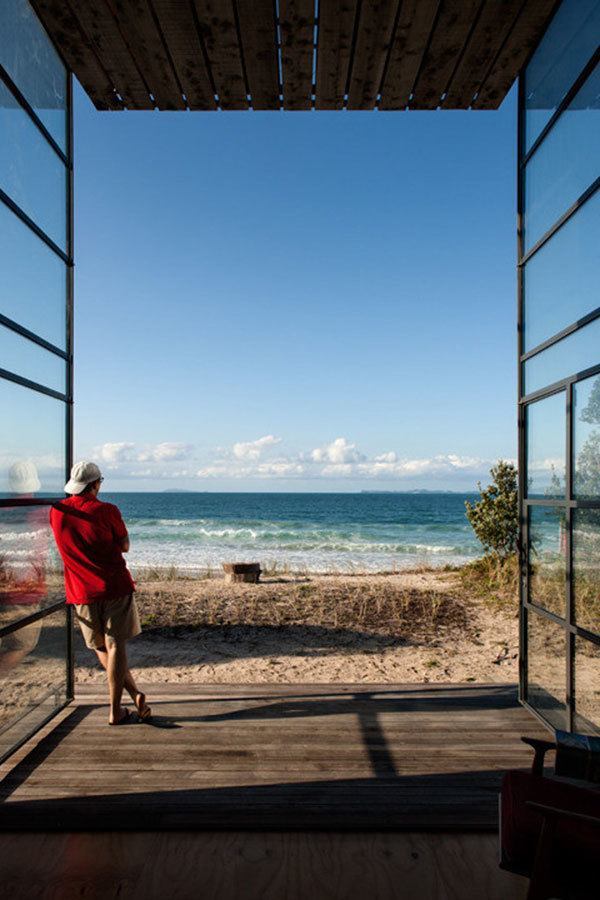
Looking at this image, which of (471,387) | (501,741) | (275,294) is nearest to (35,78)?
(501,741)

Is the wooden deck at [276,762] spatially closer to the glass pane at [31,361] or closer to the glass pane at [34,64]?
the glass pane at [31,361]

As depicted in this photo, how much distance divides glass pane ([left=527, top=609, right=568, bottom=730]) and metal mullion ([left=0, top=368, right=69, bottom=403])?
3.21m

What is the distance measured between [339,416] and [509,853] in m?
51.4

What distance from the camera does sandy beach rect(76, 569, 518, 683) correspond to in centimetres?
575

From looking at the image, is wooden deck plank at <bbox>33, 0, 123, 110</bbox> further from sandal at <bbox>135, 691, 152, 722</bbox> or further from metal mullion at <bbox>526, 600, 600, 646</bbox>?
metal mullion at <bbox>526, 600, 600, 646</bbox>

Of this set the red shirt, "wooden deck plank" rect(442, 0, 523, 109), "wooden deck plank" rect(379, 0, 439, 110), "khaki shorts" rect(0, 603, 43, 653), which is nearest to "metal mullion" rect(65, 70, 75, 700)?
"khaki shorts" rect(0, 603, 43, 653)

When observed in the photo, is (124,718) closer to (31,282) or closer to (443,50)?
(31,282)

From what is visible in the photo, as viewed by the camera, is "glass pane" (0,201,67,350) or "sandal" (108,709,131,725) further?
"sandal" (108,709,131,725)

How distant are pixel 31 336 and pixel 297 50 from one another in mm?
2222

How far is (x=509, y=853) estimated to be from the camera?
1664 mm

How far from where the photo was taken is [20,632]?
3.13 meters

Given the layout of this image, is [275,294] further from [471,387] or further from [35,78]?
[35,78]

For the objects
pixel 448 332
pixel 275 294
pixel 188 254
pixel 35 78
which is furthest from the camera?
pixel 448 332

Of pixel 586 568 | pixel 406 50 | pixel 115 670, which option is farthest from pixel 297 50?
pixel 115 670
